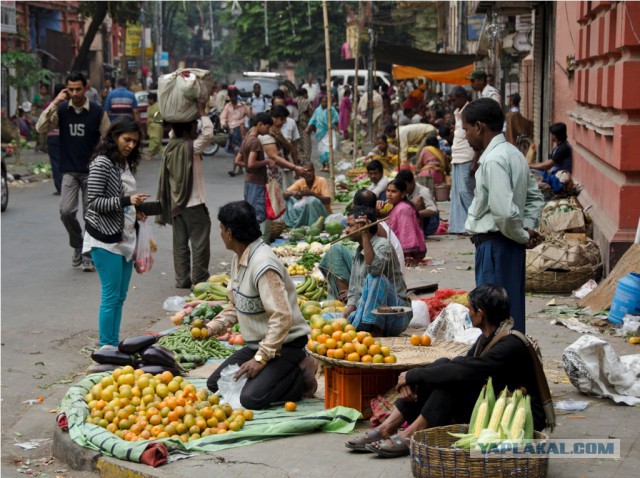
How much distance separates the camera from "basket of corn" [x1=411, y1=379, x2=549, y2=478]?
15.8ft

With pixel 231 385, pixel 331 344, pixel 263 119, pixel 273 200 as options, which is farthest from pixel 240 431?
pixel 263 119

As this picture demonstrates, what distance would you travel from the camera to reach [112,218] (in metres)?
8.02

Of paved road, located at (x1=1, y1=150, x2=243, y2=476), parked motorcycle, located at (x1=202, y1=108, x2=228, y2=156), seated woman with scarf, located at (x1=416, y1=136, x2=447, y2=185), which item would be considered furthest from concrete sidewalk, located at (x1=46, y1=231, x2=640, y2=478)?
parked motorcycle, located at (x1=202, y1=108, x2=228, y2=156)

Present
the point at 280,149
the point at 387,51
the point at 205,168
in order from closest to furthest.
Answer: the point at 280,149 → the point at 205,168 → the point at 387,51

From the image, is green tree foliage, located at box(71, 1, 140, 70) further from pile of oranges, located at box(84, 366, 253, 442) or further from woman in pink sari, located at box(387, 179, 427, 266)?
pile of oranges, located at box(84, 366, 253, 442)

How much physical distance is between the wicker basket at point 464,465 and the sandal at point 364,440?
622 millimetres

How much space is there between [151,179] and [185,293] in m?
11.2

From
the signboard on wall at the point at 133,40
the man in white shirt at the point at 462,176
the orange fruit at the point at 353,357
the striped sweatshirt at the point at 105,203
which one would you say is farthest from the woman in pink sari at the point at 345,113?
the orange fruit at the point at 353,357

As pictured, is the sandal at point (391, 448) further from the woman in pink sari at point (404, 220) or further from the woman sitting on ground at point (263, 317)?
the woman in pink sari at point (404, 220)

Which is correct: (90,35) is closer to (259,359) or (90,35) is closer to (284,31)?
(259,359)

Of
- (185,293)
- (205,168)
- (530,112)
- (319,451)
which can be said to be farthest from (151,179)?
(319,451)

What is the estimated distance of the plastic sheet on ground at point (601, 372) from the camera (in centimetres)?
648

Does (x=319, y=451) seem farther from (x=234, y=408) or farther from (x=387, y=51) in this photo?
(x=387, y=51)

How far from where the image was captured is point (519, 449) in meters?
4.84
